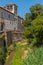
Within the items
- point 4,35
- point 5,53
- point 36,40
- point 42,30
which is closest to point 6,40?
point 4,35

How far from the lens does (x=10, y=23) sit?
59.9 metres

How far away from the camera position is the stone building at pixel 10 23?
4556 cm

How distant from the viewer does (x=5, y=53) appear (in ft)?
131

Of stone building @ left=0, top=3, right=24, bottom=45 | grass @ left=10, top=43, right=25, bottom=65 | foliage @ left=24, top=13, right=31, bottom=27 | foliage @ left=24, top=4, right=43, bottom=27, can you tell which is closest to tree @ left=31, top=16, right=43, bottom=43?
grass @ left=10, top=43, right=25, bottom=65

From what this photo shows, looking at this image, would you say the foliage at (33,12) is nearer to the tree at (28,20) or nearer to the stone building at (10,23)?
the tree at (28,20)

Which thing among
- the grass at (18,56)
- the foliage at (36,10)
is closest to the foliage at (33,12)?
the foliage at (36,10)

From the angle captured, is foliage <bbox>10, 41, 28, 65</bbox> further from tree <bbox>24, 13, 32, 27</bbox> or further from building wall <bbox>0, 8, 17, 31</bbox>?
building wall <bbox>0, 8, 17, 31</bbox>

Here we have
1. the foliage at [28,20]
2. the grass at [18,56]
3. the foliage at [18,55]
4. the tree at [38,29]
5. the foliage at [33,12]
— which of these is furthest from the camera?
the foliage at [33,12]

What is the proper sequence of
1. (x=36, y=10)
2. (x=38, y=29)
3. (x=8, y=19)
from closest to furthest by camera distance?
(x=38, y=29) < (x=36, y=10) < (x=8, y=19)

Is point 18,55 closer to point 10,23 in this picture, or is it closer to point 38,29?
point 38,29

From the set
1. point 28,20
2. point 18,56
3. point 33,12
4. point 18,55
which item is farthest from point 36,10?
point 18,56

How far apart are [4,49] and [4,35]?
3.42 meters

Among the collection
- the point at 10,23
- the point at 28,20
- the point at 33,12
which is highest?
the point at 33,12

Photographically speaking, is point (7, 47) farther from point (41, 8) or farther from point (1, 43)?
point (41, 8)
